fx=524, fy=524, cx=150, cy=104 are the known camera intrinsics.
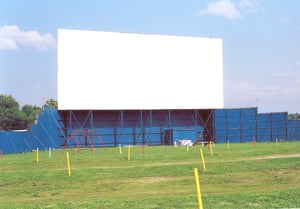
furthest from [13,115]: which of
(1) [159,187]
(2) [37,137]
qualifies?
(1) [159,187]

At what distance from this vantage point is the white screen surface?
70.6 m

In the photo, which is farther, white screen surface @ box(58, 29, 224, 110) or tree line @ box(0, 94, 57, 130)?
tree line @ box(0, 94, 57, 130)

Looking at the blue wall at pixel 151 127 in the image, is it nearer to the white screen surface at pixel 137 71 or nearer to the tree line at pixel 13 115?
the white screen surface at pixel 137 71

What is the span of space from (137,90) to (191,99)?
848 cm

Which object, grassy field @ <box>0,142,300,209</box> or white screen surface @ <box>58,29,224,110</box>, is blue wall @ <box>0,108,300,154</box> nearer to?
white screen surface @ <box>58,29,224,110</box>

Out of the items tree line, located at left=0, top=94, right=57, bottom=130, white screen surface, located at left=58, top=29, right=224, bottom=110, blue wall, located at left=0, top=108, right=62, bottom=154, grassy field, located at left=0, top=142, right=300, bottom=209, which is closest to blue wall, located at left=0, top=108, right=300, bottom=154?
blue wall, located at left=0, top=108, right=62, bottom=154

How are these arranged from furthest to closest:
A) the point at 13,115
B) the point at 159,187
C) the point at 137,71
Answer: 1. the point at 13,115
2. the point at 137,71
3. the point at 159,187

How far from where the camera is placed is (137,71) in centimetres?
7406

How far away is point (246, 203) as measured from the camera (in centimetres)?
1515

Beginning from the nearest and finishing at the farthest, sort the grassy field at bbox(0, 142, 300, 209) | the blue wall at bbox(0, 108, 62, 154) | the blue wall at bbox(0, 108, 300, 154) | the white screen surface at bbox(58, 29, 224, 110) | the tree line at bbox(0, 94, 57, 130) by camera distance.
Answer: the grassy field at bbox(0, 142, 300, 209)
the blue wall at bbox(0, 108, 62, 154)
the white screen surface at bbox(58, 29, 224, 110)
the blue wall at bbox(0, 108, 300, 154)
the tree line at bbox(0, 94, 57, 130)

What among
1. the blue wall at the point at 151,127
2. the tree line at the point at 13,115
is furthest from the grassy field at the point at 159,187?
the tree line at the point at 13,115

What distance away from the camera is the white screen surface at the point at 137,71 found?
70625 millimetres

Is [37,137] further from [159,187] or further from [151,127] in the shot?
Answer: [159,187]

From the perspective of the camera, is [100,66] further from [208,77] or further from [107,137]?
[208,77]
